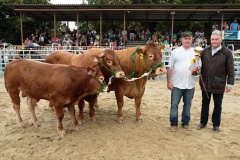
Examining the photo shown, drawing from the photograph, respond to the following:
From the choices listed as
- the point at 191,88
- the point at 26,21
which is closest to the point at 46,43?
Result: the point at 26,21

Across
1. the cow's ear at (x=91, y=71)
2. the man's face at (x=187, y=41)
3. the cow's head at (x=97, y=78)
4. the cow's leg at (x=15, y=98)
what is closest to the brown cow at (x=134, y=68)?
the man's face at (x=187, y=41)

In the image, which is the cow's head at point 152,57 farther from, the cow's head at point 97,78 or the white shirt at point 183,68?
Result: the cow's head at point 97,78

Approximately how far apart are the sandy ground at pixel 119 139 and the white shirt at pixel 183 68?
99cm

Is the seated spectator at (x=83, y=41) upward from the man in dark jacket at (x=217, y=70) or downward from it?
upward

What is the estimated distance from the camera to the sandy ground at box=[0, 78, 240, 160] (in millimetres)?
3686

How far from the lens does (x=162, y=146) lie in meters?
3.96

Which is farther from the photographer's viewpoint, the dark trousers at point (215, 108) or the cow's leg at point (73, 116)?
the cow's leg at point (73, 116)

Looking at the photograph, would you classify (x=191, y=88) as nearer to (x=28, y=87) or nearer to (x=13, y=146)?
(x=28, y=87)

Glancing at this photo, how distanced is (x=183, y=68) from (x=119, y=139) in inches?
69.6

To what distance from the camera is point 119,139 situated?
423 centimetres

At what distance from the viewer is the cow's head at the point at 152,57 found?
14.1ft

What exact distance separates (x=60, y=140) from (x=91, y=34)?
15.6 meters

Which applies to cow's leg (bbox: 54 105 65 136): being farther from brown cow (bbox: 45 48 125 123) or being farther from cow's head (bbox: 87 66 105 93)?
cow's head (bbox: 87 66 105 93)

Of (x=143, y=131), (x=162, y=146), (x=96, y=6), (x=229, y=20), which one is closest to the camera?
(x=162, y=146)
